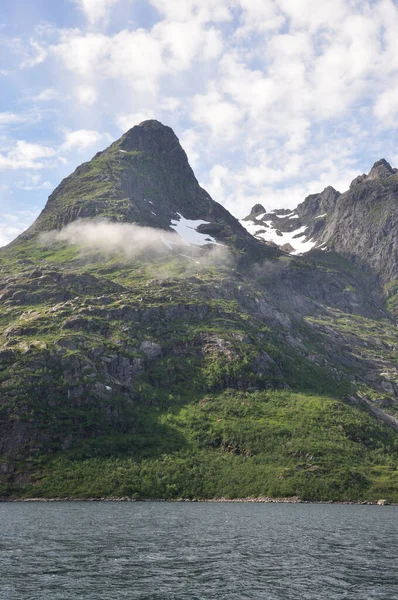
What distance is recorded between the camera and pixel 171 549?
70625 millimetres

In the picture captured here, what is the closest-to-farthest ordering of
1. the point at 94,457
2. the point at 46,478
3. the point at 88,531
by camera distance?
the point at 88,531
the point at 46,478
the point at 94,457

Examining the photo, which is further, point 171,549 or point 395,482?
point 395,482

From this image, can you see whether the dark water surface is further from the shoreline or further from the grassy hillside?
the grassy hillside

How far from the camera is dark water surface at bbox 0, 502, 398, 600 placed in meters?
49.8

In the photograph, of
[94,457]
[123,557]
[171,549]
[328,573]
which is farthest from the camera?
[94,457]

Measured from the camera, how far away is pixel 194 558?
65312 mm

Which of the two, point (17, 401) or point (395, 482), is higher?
point (17, 401)

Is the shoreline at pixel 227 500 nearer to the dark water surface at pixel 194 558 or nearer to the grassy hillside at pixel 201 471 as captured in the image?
the grassy hillside at pixel 201 471

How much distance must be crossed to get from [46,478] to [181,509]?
167 ft

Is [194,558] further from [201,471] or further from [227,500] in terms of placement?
[201,471]

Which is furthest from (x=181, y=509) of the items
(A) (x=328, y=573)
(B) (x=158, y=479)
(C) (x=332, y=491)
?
(A) (x=328, y=573)

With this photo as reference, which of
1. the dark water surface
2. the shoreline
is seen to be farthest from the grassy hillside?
the dark water surface

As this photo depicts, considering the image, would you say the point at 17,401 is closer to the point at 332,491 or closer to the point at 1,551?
the point at 332,491

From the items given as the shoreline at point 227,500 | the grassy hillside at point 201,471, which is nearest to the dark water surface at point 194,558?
the shoreline at point 227,500
